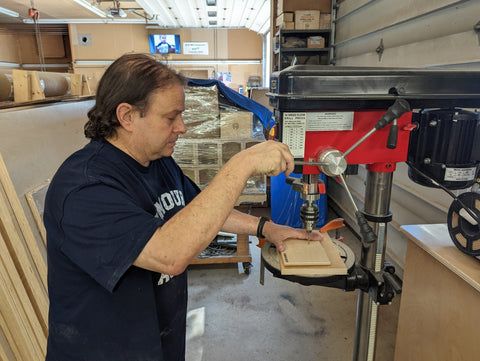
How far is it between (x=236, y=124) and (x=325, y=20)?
75.9 inches

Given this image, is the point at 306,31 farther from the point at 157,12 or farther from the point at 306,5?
the point at 157,12

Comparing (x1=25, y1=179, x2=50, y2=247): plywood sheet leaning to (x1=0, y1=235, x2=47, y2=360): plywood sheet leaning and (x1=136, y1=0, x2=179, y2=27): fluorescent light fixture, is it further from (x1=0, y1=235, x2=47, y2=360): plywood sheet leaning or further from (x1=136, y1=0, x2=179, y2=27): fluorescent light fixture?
(x1=136, y1=0, x2=179, y2=27): fluorescent light fixture

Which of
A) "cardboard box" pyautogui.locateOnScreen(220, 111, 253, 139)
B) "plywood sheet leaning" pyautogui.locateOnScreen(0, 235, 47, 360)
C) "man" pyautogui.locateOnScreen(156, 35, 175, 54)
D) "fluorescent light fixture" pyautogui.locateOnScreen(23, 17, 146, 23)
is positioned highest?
"fluorescent light fixture" pyautogui.locateOnScreen(23, 17, 146, 23)

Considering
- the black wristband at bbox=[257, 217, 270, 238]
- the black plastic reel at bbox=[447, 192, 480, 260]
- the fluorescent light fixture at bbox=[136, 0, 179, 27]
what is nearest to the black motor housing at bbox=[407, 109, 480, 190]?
the black plastic reel at bbox=[447, 192, 480, 260]

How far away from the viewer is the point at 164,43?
7883mm

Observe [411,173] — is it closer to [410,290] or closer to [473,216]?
[473,216]

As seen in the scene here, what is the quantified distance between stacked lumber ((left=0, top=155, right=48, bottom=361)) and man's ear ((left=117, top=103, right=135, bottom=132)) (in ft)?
2.73

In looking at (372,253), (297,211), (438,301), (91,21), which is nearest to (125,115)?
(372,253)

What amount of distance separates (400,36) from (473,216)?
1.74 meters

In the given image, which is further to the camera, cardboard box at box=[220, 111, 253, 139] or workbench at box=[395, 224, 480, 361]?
cardboard box at box=[220, 111, 253, 139]

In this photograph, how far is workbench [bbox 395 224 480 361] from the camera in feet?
3.26

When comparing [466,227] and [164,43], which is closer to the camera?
[466,227]

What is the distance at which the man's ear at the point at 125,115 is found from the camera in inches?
32.1

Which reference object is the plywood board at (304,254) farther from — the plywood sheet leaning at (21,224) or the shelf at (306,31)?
the shelf at (306,31)
